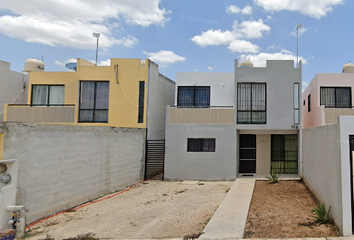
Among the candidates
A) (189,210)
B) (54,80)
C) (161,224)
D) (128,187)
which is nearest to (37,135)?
(161,224)

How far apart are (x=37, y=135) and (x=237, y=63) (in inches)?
397

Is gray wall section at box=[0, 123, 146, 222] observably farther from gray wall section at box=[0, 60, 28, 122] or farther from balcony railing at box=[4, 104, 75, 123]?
gray wall section at box=[0, 60, 28, 122]

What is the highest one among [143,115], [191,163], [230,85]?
[230,85]

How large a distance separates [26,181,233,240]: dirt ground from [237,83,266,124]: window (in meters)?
4.31

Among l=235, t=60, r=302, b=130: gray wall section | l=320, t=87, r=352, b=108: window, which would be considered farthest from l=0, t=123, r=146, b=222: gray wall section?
l=320, t=87, r=352, b=108: window

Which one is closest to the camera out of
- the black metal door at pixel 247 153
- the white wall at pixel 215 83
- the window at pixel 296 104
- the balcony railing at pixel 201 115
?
the window at pixel 296 104

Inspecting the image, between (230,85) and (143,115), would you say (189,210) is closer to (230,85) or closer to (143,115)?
(143,115)

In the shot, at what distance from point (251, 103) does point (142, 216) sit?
857 centimetres

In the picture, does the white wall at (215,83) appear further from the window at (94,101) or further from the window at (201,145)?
the window at (94,101)

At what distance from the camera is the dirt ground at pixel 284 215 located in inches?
216

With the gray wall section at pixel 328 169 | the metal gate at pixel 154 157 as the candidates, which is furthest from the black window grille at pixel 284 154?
the metal gate at pixel 154 157

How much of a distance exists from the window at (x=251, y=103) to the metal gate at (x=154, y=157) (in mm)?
4441

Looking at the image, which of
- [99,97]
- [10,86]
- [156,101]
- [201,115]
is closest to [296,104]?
[201,115]

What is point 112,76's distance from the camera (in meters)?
14.5
